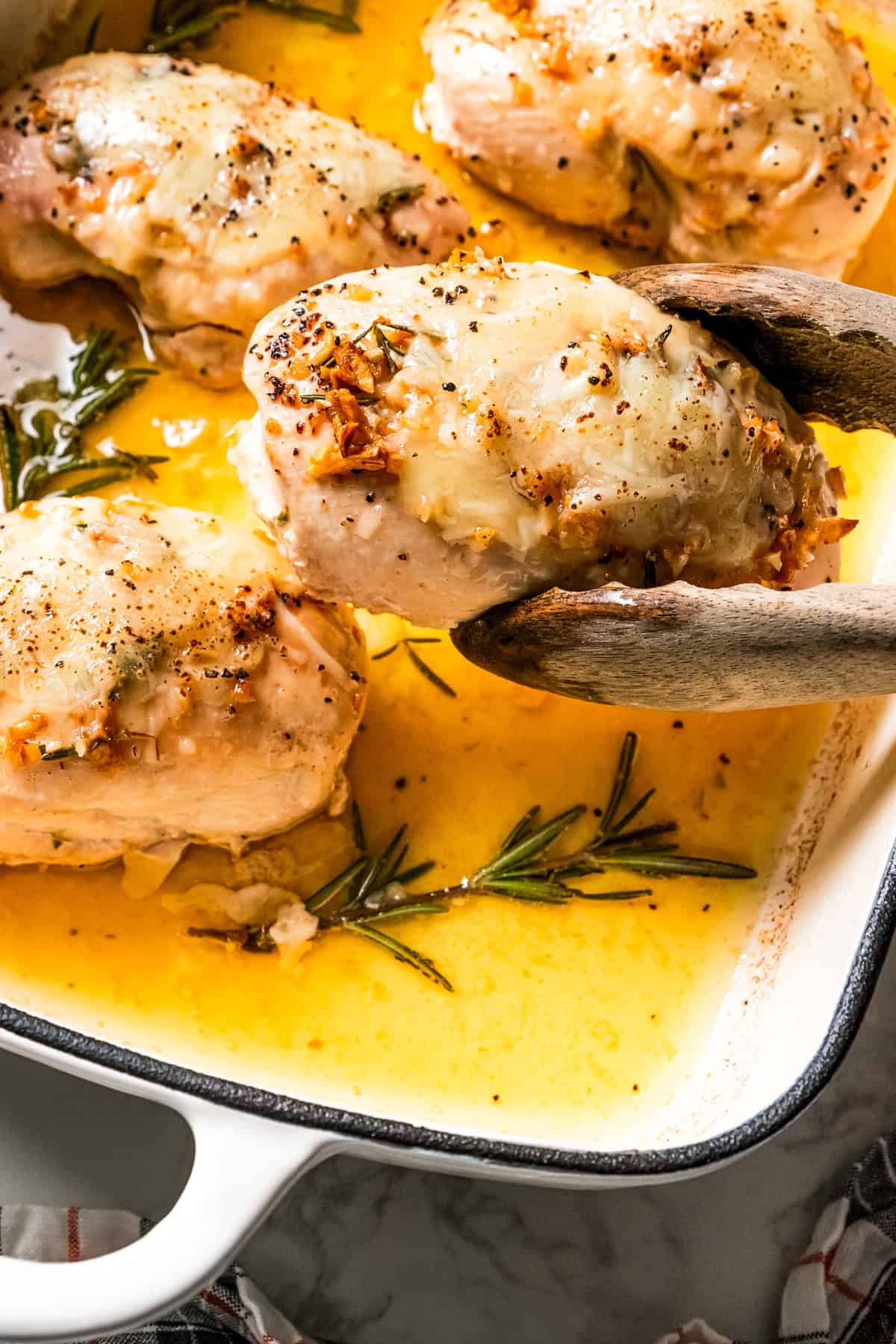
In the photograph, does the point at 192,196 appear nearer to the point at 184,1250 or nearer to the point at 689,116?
the point at 689,116

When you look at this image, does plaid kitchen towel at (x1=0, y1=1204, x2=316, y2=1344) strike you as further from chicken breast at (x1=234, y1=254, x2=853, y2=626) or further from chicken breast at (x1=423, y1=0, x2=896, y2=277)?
chicken breast at (x1=423, y1=0, x2=896, y2=277)

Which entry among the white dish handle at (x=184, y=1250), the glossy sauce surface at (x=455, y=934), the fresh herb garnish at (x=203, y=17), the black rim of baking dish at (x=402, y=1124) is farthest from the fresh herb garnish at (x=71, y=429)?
the white dish handle at (x=184, y=1250)

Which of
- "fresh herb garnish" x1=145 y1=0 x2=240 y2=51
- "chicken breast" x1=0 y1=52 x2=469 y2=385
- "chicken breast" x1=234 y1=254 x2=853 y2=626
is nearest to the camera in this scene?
"chicken breast" x1=234 y1=254 x2=853 y2=626

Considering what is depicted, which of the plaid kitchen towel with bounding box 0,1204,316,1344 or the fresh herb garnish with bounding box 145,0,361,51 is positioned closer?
the plaid kitchen towel with bounding box 0,1204,316,1344

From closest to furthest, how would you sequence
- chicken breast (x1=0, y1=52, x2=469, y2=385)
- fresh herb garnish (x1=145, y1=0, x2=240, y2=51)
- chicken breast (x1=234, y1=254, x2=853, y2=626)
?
chicken breast (x1=234, y1=254, x2=853, y2=626) < chicken breast (x1=0, y1=52, x2=469, y2=385) < fresh herb garnish (x1=145, y1=0, x2=240, y2=51)

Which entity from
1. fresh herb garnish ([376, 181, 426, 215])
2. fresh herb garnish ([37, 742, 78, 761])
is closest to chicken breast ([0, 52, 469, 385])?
fresh herb garnish ([376, 181, 426, 215])

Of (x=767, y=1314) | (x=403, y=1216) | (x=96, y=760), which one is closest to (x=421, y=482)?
(x=96, y=760)

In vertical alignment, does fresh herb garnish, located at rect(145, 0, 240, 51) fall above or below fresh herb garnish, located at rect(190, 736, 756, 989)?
above

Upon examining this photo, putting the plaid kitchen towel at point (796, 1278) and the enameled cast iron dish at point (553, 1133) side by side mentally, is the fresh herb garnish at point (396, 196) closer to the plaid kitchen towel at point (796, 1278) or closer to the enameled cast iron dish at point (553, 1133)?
the enameled cast iron dish at point (553, 1133)

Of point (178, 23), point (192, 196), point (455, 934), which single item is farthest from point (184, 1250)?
point (178, 23)
